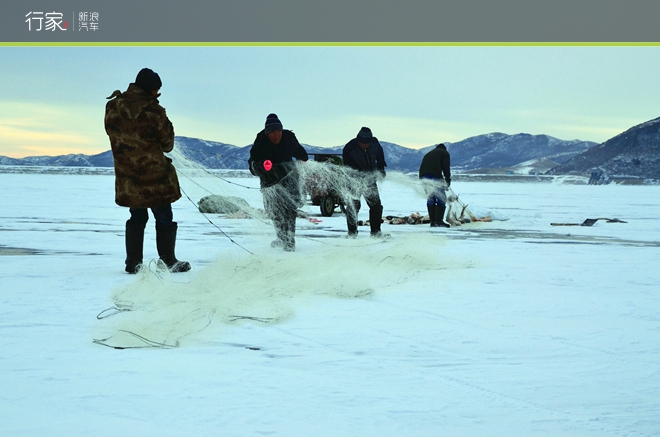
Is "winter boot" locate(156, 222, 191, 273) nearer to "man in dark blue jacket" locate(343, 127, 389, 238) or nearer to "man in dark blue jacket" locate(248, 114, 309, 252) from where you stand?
"man in dark blue jacket" locate(248, 114, 309, 252)

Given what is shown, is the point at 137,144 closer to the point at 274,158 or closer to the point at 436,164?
the point at 274,158

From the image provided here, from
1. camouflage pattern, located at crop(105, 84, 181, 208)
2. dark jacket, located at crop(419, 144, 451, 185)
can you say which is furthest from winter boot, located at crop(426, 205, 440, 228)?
camouflage pattern, located at crop(105, 84, 181, 208)

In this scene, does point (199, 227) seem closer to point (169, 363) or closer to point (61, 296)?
point (61, 296)

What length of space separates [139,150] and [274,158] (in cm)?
245

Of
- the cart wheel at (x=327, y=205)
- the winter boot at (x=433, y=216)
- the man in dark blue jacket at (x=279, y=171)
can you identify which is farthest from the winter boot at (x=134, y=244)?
the cart wheel at (x=327, y=205)

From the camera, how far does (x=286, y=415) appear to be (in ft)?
10.1

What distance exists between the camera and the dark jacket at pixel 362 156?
11.2 meters

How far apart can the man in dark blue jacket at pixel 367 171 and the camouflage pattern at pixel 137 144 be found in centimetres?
414

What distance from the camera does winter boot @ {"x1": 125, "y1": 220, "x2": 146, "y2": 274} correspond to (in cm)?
710

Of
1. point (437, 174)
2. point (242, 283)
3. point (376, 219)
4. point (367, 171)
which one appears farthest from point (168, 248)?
point (437, 174)

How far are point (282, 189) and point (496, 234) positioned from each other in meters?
5.06

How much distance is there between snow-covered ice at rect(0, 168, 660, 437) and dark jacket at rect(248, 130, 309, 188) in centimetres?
74

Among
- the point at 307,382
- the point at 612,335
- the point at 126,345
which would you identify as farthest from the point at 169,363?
the point at 612,335

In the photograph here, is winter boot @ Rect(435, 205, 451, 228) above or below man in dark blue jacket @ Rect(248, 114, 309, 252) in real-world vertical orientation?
below
